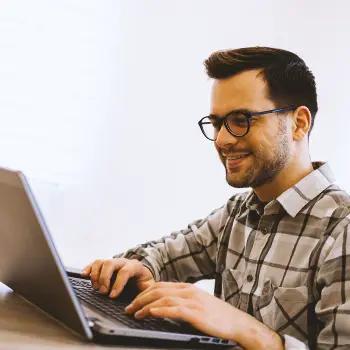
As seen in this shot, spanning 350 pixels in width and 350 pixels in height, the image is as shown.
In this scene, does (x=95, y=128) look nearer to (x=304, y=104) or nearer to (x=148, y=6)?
(x=148, y=6)

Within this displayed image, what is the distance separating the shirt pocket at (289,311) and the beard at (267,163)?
281 millimetres

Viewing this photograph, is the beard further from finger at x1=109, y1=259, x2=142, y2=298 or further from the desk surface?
the desk surface

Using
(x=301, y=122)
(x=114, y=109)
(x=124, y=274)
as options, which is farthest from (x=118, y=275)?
(x=114, y=109)

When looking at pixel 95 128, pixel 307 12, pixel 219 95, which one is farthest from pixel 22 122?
pixel 219 95

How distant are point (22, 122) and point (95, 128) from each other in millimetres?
335

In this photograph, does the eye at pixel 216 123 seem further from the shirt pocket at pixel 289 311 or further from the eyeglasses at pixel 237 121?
the shirt pocket at pixel 289 311

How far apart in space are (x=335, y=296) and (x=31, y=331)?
503mm

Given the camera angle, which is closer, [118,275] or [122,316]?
[122,316]

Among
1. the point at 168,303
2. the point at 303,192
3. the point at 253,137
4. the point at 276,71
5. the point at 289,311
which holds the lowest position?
the point at 289,311

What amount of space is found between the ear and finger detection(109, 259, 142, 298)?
19.3 inches

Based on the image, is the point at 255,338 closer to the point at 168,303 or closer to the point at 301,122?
the point at 168,303

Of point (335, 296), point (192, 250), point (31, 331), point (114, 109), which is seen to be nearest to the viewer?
point (31, 331)

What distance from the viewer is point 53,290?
0.78 metres

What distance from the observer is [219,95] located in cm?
133
